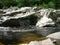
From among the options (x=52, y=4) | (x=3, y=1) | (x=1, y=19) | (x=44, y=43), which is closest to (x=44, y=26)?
(x=1, y=19)

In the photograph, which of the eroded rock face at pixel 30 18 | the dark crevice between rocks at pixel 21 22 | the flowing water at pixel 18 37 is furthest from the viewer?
the dark crevice between rocks at pixel 21 22

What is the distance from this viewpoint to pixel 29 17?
2789cm

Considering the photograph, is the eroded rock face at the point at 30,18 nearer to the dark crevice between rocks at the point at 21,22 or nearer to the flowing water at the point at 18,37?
the dark crevice between rocks at the point at 21,22

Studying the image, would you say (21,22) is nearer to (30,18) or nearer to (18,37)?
(30,18)

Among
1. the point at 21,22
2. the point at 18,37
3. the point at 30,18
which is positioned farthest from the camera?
the point at 30,18

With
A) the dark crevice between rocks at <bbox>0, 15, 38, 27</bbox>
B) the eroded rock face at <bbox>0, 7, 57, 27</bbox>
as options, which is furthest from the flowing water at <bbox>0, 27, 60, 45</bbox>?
the dark crevice between rocks at <bbox>0, 15, 38, 27</bbox>

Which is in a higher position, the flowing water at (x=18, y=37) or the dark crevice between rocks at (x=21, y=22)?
the dark crevice between rocks at (x=21, y=22)

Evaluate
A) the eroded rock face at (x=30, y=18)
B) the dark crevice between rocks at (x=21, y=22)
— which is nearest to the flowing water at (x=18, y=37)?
the eroded rock face at (x=30, y=18)

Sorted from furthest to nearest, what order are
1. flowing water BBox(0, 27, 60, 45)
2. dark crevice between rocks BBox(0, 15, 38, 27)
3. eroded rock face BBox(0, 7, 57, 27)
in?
dark crevice between rocks BBox(0, 15, 38, 27), eroded rock face BBox(0, 7, 57, 27), flowing water BBox(0, 27, 60, 45)

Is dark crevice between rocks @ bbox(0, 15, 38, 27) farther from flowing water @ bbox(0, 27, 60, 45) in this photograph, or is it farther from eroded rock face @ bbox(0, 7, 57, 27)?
flowing water @ bbox(0, 27, 60, 45)

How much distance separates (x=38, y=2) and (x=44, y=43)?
42.0 m

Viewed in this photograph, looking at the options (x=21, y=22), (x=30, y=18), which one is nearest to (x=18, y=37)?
(x=21, y=22)

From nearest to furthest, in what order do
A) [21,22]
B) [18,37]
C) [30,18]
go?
1. [18,37]
2. [21,22]
3. [30,18]

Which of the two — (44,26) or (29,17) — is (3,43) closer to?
(44,26)
